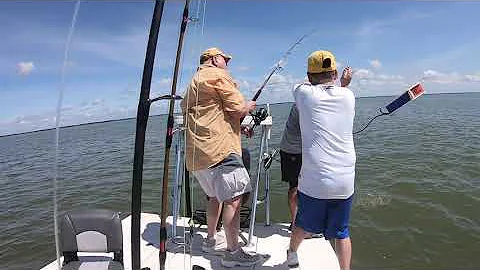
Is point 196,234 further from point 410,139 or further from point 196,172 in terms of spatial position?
point 410,139

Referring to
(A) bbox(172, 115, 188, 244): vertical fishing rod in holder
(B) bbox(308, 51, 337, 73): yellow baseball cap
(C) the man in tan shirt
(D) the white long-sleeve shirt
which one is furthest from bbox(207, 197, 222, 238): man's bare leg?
(B) bbox(308, 51, 337, 73): yellow baseball cap

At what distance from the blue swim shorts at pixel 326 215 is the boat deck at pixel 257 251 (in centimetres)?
61

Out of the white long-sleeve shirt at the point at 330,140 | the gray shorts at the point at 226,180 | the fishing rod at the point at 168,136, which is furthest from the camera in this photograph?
the gray shorts at the point at 226,180

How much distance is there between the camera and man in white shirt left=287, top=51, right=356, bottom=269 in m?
2.54

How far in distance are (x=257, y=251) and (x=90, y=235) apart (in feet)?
5.03

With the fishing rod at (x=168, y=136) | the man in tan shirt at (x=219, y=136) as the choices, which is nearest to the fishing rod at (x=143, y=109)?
the fishing rod at (x=168, y=136)

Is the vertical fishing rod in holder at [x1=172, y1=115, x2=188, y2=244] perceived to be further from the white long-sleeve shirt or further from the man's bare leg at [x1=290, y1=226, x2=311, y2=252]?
the white long-sleeve shirt

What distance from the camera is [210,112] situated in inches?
117

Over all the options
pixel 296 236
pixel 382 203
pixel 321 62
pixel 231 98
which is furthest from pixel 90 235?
pixel 382 203

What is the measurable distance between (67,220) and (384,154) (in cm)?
1148

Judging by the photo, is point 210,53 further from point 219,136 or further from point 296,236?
point 296,236

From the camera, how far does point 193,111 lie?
301cm

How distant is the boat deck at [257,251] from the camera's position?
323cm

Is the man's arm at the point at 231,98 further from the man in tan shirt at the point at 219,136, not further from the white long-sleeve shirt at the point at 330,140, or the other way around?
the white long-sleeve shirt at the point at 330,140
